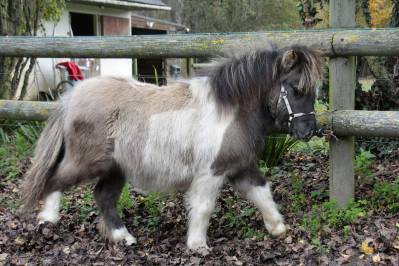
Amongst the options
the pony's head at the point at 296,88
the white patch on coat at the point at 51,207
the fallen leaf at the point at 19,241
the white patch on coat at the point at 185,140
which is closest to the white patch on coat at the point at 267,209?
the white patch on coat at the point at 185,140

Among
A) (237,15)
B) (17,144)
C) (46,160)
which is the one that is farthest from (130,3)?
(237,15)

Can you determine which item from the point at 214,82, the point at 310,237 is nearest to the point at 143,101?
the point at 214,82

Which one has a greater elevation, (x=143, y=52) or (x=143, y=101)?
(x=143, y=52)

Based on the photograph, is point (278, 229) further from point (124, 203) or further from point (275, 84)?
point (124, 203)

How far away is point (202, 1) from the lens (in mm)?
41156

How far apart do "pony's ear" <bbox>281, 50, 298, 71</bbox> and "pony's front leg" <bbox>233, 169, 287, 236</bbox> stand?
0.93m

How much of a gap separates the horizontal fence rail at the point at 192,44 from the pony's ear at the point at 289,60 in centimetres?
50

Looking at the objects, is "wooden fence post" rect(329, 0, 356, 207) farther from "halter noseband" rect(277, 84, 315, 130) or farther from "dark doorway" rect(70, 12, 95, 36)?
"dark doorway" rect(70, 12, 95, 36)

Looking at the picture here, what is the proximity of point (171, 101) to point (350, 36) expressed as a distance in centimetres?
160

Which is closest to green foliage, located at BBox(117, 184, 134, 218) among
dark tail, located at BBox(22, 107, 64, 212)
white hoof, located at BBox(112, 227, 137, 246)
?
white hoof, located at BBox(112, 227, 137, 246)

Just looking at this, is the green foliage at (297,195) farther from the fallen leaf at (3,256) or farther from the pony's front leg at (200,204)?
the fallen leaf at (3,256)

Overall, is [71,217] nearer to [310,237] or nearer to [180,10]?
[310,237]

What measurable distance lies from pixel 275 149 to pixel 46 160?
2.49 metres

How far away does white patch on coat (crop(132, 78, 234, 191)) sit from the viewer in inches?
164
